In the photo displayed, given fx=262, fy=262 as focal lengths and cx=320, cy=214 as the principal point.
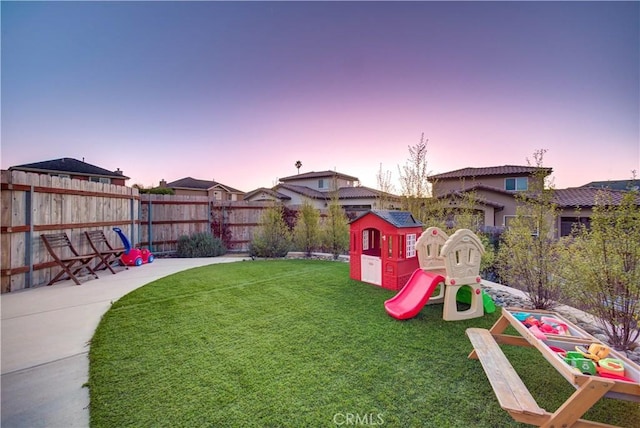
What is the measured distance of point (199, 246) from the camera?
10.4 meters

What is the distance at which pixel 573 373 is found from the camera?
1.65 metres

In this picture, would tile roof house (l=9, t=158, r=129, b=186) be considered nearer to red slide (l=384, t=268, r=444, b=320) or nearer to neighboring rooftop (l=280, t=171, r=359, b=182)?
neighboring rooftop (l=280, t=171, r=359, b=182)

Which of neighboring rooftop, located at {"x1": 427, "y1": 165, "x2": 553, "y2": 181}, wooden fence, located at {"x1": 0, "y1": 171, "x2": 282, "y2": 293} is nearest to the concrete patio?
wooden fence, located at {"x1": 0, "y1": 171, "x2": 282, "y2": 293}

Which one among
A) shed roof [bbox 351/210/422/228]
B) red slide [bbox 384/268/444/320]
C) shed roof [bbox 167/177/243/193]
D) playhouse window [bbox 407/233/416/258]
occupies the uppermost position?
shed roof [bbox 167/177/243/193]

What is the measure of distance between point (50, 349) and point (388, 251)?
5.35 m

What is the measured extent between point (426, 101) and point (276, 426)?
8786 mm

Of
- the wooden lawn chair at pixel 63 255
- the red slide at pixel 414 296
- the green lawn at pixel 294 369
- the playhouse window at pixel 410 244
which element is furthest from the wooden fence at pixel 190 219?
the red slide at pixel 414 296

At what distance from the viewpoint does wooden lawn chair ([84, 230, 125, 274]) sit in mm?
6902

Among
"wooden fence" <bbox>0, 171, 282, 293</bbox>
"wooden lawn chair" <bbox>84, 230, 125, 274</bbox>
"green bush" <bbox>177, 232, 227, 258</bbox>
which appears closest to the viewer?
"wooden fence" <bbox>0, 171, 282, 293</bbox>

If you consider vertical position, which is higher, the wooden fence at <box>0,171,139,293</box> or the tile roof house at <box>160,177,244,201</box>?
the tile roof house at <box>160,177,244,201</box>

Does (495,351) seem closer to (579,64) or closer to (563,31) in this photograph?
(563,31)

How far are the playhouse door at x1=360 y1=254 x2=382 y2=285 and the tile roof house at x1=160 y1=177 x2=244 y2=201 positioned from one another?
2647cm

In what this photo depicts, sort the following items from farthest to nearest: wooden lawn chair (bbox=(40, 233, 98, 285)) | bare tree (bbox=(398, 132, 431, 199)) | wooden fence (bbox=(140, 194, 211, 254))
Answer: wooden fence (bbox=(140, 194, 211, 254)), bare tree (bbox=(398, 132, 431, 199)), wooden lawn chair (bbox=(40, 233, 98, 285))

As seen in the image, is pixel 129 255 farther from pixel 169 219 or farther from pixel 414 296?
pixel 414 296
